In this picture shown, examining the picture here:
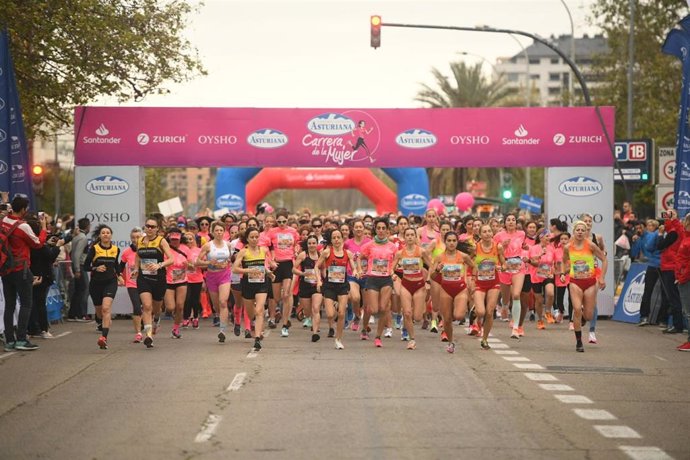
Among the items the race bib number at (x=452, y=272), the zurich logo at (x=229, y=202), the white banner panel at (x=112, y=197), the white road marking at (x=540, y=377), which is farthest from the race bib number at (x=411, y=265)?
the zurich logo at (x=229, y=202)

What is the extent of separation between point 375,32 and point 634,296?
7.57 m

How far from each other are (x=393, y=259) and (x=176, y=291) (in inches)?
140

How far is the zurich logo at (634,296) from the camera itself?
2517 cm

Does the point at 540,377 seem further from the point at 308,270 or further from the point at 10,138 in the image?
the point at 10,138

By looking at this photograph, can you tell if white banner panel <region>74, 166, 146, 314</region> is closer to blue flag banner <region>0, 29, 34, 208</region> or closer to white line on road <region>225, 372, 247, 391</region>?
blue flag banner <region>0, 29, 34, 208</region>

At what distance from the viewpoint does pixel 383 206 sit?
5191 centimetres

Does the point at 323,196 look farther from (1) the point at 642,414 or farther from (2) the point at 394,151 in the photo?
(1) the point at 642,414

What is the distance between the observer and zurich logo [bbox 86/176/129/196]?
26719 millimetres

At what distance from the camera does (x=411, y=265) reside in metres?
18.9

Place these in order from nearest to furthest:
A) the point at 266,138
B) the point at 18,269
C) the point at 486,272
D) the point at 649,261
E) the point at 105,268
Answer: the point at 18,269, the point at 486,272, the point at 105,268, the point at 649,261, the point at 266,138

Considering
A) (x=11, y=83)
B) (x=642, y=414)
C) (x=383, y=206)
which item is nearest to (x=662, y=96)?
(x=383, y=206)

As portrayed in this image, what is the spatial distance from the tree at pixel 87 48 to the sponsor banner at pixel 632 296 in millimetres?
11838

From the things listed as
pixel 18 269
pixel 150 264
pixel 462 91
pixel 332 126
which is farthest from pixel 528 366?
pixel 462 91

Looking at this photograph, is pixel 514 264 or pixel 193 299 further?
pixel 193 299
